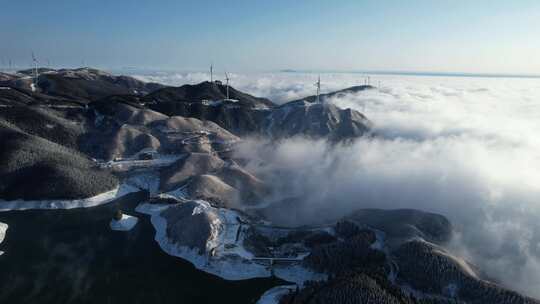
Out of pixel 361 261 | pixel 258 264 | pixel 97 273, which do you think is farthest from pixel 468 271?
pixel 97 273

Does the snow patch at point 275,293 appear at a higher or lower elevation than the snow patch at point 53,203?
lower

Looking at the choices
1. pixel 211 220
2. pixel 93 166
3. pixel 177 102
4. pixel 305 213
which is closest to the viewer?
pixel 211 220

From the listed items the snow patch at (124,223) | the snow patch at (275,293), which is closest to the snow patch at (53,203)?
the snow patch at (124,223)

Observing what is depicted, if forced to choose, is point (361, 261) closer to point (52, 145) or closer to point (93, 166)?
point (93, 166)

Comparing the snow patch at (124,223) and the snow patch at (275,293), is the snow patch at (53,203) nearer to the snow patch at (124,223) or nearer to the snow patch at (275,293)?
the snow patch at (124,223)

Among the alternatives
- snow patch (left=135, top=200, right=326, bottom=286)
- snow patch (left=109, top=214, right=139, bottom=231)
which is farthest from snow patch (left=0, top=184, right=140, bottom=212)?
snow patch (left=135, top=200, right=326, bottom=286)

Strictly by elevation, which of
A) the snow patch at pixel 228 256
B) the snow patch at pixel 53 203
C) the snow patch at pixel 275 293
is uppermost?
the snow patch at pixel 53 203

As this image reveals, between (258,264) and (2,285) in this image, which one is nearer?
(2,285)

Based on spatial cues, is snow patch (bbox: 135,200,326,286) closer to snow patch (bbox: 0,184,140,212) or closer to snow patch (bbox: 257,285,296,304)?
snow patch (bbox: 257,285,296,304)
